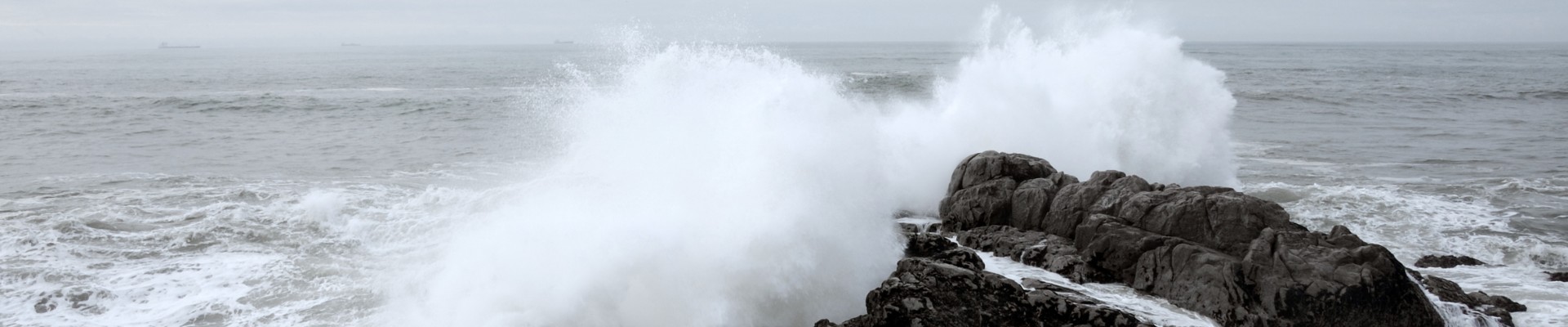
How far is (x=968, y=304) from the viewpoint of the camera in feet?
27.7

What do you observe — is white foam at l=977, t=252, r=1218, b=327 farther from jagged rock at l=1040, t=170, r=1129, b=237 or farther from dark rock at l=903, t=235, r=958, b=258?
jagged rock at l=1040, t=170, r=1129, b=237

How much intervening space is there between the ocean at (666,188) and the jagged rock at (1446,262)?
25 centimetres

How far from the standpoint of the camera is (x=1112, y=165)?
16609 mm

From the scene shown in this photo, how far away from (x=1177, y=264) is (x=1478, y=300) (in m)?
2.86

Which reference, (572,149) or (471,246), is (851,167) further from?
(572,149)

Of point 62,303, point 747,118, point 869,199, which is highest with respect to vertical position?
point 747,118

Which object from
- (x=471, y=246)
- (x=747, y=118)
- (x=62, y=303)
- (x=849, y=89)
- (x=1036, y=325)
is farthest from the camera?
(x=849, y=89)

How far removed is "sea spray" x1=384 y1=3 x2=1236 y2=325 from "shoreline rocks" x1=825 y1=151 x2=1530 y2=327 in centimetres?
123

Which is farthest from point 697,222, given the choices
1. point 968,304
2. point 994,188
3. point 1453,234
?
point 1453,234

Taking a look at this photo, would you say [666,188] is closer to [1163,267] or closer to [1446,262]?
[1163,267]

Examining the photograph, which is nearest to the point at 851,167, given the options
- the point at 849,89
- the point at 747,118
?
the point at 747,118

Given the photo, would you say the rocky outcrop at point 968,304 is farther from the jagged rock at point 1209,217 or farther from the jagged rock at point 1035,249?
the jagged rock at point 1209,217

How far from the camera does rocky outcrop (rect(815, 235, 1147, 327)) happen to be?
824cm

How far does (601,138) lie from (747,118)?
4307 mm
